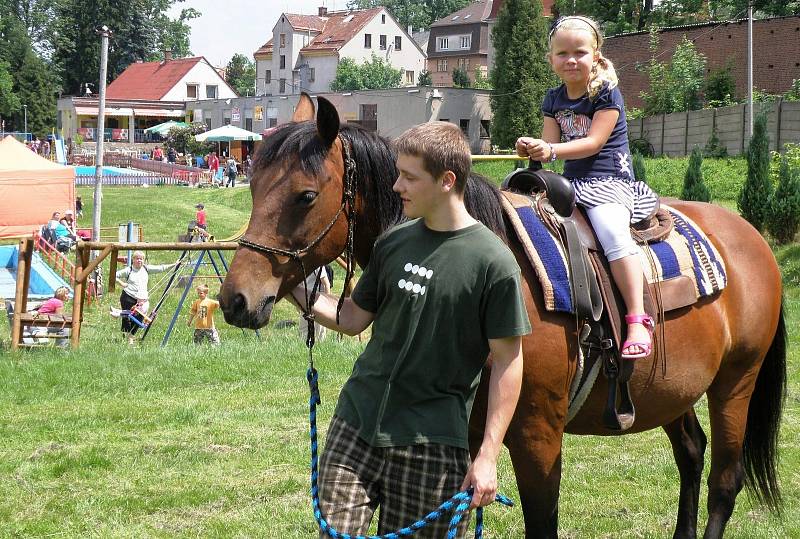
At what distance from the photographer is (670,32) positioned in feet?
146

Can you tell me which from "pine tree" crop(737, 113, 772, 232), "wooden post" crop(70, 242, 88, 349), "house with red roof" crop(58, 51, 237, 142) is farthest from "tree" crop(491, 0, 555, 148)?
"wooden post" crop(70, 242, 88, 349)

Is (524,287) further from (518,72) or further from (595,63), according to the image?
(518,72)

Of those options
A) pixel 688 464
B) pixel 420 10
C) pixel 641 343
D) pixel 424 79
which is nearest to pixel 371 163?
pixel 641 343

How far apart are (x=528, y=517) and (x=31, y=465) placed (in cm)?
412

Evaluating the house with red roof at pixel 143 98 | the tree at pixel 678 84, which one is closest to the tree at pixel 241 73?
the house with red roof at pixel 143 98

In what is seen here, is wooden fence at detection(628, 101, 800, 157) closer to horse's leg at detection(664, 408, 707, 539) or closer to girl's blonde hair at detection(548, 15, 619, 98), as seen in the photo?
horse's leg at detection(664, 408, 707, 539)

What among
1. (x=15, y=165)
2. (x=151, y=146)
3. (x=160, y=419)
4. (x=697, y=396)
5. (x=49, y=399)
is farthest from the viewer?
(x=151, y=146)

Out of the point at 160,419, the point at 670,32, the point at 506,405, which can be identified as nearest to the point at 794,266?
the point at 160,419

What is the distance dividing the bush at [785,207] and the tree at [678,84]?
65.7 feet

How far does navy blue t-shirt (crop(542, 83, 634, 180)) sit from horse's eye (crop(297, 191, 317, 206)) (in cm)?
125

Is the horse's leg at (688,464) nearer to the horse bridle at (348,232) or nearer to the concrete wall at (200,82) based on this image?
the horse bridle at (348,232)

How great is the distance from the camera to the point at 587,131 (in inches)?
152

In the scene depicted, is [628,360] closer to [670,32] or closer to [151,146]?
[670,32]

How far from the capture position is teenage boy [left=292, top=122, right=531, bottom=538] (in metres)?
2.85
